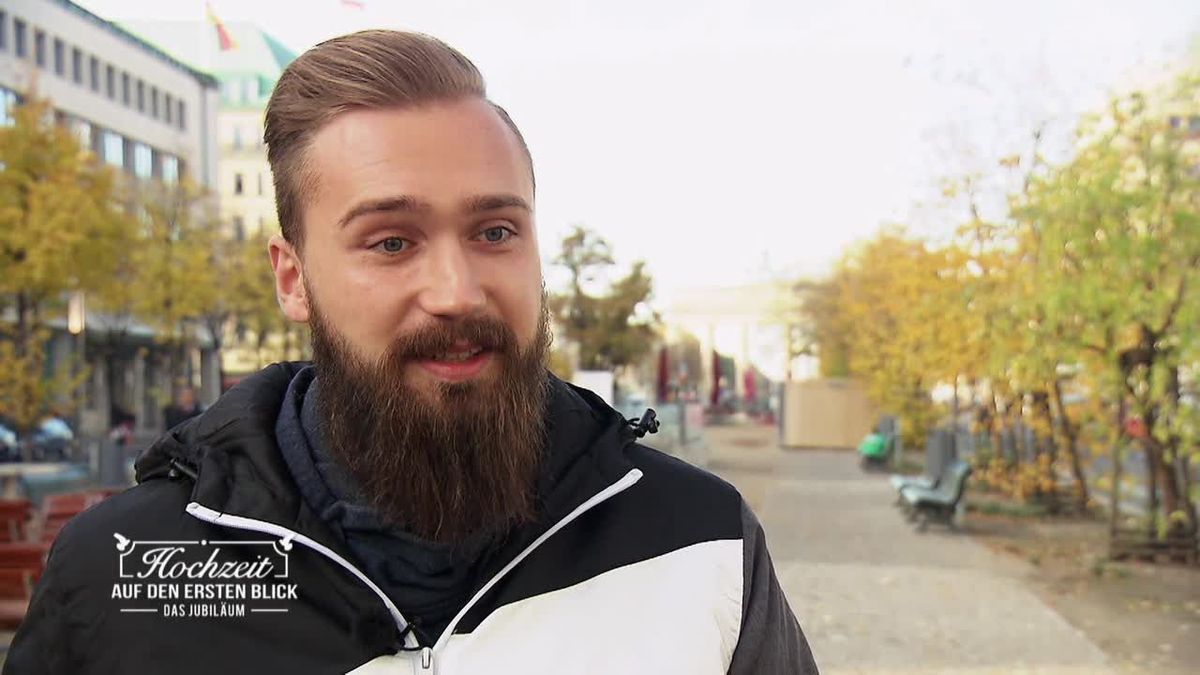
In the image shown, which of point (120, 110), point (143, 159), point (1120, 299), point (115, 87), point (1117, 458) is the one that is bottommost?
point (1117, 458)

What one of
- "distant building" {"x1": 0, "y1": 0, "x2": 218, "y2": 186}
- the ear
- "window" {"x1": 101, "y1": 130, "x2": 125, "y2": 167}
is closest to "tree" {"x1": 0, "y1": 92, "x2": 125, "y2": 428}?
"distant building" {"x1": 0, "y1": 0, "x2": 218, "y2": 186}

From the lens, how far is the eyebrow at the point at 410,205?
1.68 meters

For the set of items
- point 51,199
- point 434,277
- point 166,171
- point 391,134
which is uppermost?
point 166,171

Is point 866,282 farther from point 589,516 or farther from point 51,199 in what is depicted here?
point 589,516

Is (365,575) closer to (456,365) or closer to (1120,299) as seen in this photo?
(456,365)

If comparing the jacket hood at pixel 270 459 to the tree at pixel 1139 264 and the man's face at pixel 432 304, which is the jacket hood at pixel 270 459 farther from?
the tree at pixel 1139 264

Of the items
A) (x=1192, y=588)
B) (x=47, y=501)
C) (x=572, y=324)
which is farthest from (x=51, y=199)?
(x=572, y=324)

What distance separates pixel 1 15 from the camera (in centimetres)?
3691

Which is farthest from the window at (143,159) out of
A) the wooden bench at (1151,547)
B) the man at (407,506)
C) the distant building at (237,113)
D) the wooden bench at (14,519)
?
the man at (407,506)

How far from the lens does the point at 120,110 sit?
46.1 m

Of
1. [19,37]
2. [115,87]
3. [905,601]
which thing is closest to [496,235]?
[905,601]

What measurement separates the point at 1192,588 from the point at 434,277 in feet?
36.0

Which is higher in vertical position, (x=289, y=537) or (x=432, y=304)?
(x=432, y=304)

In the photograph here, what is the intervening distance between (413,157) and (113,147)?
47.4m
